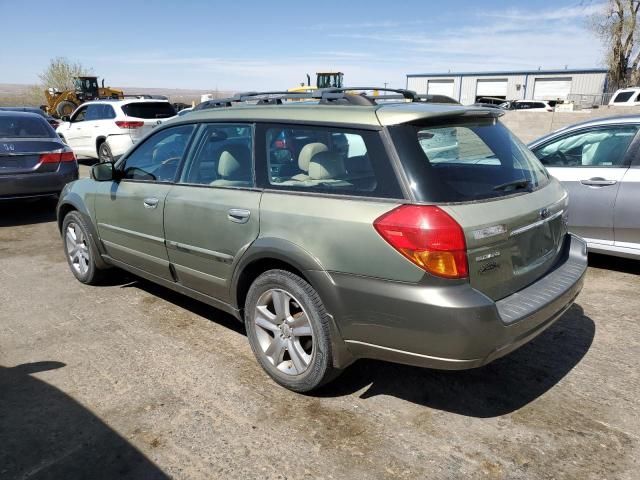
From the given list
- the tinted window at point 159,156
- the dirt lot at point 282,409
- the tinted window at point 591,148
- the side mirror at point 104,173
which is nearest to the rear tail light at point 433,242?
the dirt lot at point 282,409

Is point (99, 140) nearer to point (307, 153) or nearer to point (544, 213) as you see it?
point (307, 153)

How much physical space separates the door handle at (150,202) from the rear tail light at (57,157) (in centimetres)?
468

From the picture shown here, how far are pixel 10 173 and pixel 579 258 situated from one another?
24.1ft

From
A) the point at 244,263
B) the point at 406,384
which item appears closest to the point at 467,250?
the point at 406,384

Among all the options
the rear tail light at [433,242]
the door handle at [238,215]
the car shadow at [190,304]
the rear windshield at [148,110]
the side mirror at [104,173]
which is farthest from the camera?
the rear windshield at [148,110]

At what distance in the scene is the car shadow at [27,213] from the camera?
309 inches

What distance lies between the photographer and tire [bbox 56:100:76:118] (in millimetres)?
25773

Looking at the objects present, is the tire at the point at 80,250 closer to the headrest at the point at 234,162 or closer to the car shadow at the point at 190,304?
the car shadow at the point at 190,304

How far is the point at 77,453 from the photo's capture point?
256 centimetres

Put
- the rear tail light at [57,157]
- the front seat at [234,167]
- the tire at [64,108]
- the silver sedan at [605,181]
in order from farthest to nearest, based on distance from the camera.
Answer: the tire at [64,108] → the rear tail light at [57,157] → the silver sedan at [605,181] → the front seat at [234,167]

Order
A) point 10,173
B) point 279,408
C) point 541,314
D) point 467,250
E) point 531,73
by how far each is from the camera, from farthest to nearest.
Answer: point 531,73 → point 10,173 → point 279,408 → point 541,314 → point 467,250

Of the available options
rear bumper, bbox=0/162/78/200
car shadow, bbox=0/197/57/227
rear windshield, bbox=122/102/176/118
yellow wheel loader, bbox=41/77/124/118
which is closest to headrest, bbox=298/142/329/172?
rear bumper, bbox=0/162/78/200

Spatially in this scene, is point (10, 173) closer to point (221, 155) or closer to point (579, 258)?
point (221, 155)

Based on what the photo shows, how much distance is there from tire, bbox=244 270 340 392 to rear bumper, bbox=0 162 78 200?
18.8 ft
